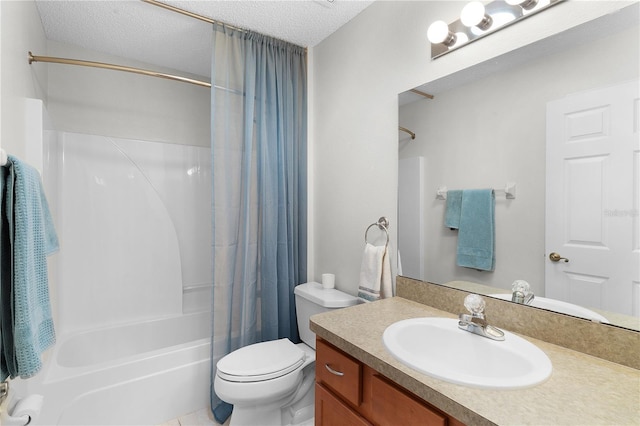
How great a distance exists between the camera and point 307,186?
2275 mm

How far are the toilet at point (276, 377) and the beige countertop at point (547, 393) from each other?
2.41 feet

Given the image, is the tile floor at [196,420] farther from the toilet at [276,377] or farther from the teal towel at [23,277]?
the teal towel at [23,277]

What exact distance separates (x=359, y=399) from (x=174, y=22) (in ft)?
7.56

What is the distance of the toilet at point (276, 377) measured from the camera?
5.05 feet

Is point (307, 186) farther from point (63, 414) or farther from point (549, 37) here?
point (63, 414)

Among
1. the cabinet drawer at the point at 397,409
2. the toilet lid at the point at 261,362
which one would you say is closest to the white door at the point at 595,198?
the cabinet drawer at the point at 397,409

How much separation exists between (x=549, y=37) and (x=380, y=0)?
0.99 meters

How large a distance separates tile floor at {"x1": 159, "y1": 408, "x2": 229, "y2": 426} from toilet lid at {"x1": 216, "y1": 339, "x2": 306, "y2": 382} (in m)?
0.53

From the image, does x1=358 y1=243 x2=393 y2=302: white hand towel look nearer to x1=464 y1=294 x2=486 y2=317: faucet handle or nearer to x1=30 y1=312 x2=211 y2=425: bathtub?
x1=464 y1=294 x2=486 y2=317: faucet handle

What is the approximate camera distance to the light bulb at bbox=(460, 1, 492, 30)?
1179mm

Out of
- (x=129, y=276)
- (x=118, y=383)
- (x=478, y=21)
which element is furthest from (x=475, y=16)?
(x=129, y=276)

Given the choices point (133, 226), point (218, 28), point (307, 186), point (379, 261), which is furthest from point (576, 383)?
point (133, 226)

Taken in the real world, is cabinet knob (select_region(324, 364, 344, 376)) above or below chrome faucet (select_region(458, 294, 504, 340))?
below

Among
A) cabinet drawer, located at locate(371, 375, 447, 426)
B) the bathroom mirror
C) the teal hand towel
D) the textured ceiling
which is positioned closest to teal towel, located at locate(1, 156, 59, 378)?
the teal hand towel
